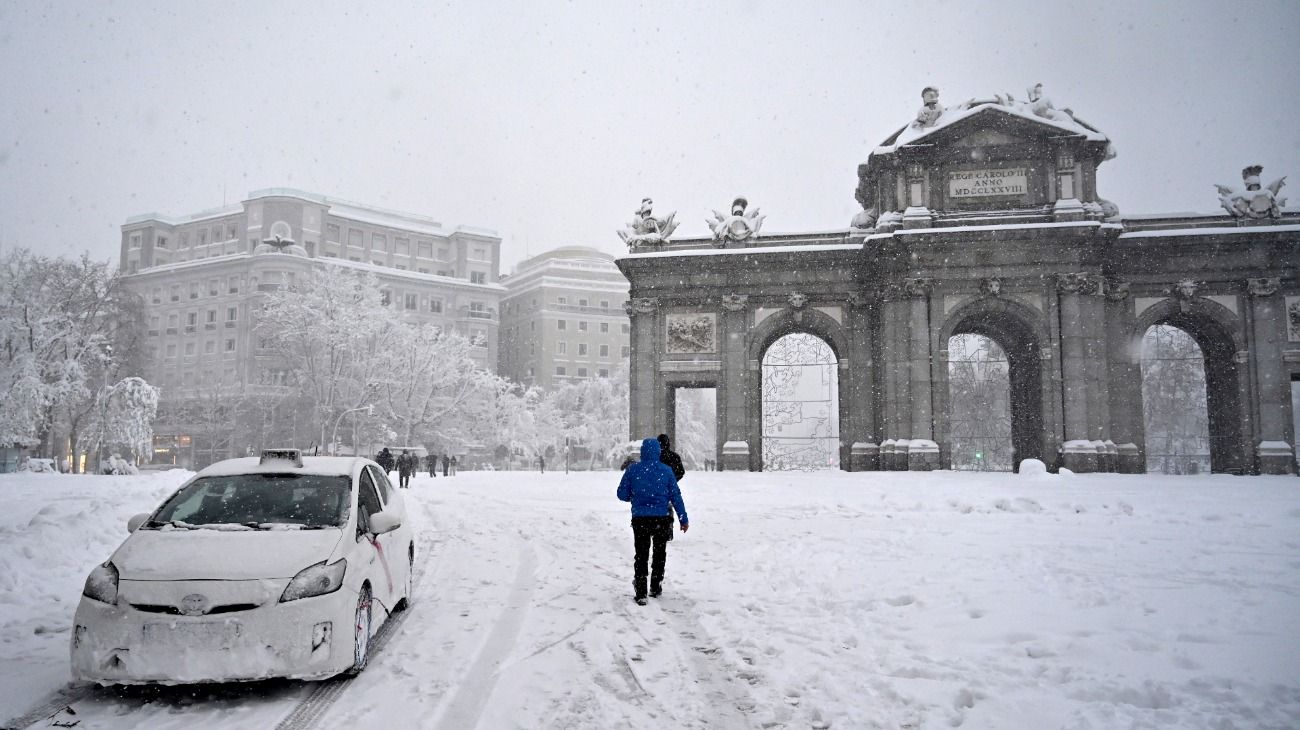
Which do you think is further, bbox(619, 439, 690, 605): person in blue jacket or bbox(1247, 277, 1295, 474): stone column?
bbox(1247, 277, 1295, 474): stone column

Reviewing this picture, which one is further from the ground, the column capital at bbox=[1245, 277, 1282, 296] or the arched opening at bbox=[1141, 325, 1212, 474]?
the column capital at bbox=[1245, 277, 1282, 296]

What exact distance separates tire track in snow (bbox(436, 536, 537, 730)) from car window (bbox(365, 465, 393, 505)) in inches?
62.7

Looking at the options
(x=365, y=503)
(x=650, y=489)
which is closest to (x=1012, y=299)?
(x=650, y=489)

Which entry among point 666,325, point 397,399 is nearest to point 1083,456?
point 666,325

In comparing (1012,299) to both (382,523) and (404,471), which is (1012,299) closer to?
(404,471)

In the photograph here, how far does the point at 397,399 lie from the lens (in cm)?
5531

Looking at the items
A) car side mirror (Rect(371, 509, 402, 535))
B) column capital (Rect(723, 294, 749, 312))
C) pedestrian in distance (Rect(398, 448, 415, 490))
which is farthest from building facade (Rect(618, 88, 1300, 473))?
car side mirror (Rect(371, 509, 402, 535))

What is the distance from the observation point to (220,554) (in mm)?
5641

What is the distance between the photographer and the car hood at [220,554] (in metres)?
5.39

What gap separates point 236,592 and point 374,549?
5.20 ft

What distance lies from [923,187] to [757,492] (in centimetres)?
1624

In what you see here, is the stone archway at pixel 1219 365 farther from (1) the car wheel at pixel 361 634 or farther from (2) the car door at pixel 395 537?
(1) the car wheel at pixel 361 634

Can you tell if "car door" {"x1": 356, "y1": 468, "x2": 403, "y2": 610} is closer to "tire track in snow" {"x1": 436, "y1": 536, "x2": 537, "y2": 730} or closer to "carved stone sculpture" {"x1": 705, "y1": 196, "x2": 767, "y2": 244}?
"tire track in snow" {"x1": 436, "y1": 536, "x2": 537, "y2": 730}

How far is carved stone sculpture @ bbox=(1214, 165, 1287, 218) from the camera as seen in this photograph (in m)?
33.2
